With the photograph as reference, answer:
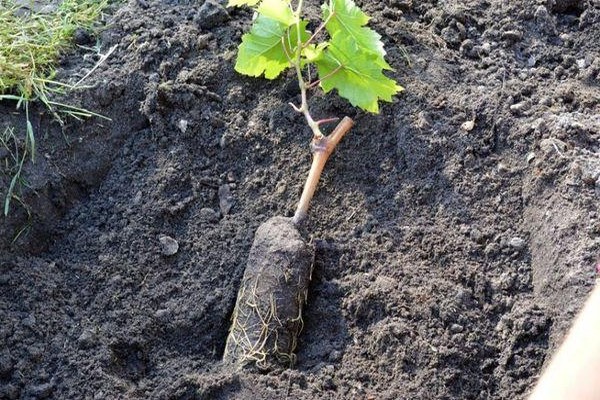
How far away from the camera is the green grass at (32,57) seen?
8.79ft

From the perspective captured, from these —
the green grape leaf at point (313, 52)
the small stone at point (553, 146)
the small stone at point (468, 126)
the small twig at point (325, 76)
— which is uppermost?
the green grape leaf at point (313, 52)

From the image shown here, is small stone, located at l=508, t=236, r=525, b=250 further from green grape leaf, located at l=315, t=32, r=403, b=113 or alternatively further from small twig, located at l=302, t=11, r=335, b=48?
small twig, located at l=302, t=11, r=335, b=48

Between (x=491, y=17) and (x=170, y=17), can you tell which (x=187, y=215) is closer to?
(x=170, y=17)

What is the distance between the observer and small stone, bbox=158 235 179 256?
2562 millimetres

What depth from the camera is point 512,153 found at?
2580 mm

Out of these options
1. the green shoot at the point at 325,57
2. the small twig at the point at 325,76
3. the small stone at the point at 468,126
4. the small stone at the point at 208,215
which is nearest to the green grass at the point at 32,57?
the small stone at the point at 208,215

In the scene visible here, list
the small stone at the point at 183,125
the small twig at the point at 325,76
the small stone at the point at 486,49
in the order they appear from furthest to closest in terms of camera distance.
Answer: the small stone at the point at 486,49, the small stone at the point at 183,125, the small twig at the point at 325,76

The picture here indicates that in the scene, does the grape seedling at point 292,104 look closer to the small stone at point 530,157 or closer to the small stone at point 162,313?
the small stone at point 162,313

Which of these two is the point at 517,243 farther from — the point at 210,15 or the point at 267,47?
the point at 210,15

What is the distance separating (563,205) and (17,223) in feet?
5.30

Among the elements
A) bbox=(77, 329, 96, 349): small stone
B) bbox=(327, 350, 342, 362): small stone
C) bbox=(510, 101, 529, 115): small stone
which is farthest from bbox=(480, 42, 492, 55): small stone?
bbox=(77, 329, 96, 349): small stone

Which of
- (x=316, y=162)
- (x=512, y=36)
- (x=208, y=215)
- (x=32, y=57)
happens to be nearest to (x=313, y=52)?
(x=316, y=162)

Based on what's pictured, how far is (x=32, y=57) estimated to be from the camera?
2.85 metres

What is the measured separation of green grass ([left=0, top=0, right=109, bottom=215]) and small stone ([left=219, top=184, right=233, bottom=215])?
511mm
